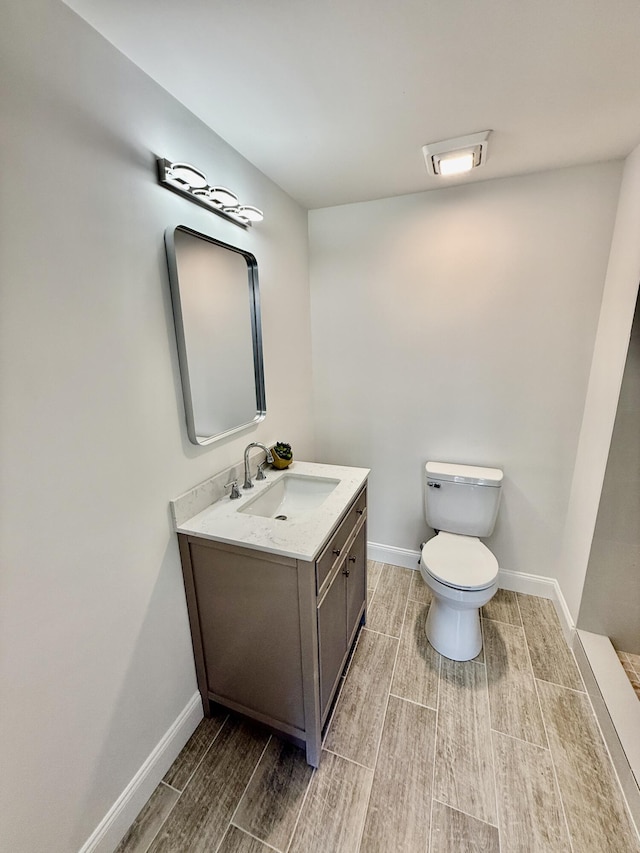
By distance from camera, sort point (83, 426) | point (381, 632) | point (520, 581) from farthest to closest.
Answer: point (520, 581) < point (381, 632) < point (83, 426)

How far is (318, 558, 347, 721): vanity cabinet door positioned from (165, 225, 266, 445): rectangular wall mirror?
76cm

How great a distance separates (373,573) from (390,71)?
2501mm

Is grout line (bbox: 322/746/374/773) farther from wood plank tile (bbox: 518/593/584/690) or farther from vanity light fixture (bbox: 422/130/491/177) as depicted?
vanity light fixture (bbox: 422/130/491/177)

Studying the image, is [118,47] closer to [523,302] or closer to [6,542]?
[6,542]

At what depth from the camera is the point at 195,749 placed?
1379mm

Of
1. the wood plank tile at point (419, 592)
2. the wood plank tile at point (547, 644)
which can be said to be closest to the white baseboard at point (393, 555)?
the wood plank tile at point (419, 592)

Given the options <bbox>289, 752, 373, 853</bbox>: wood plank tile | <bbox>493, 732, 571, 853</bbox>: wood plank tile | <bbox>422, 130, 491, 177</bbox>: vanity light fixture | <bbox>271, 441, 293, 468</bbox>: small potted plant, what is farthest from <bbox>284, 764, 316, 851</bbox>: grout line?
<bbox>422, 130, 491, 177</bbox>: vanity light fixture

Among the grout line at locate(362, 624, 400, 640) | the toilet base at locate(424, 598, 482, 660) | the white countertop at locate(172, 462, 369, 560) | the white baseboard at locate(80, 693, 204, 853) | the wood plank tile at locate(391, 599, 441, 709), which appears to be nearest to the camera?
the white baseboard at locate(80, 693, 204, 853)

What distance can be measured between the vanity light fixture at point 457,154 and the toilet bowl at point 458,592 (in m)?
1.87

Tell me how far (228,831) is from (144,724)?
428mm

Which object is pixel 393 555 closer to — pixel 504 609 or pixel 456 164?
pixel 504 609

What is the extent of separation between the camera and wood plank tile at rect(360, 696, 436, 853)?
112cm

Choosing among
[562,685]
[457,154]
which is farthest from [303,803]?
[457,154]

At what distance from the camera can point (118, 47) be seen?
966 mm
